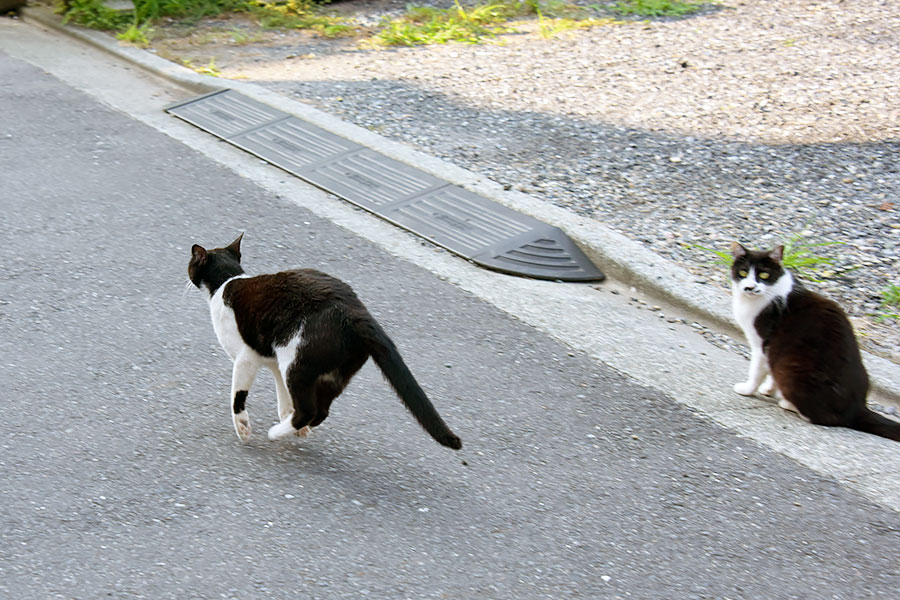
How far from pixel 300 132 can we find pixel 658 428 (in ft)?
12.9

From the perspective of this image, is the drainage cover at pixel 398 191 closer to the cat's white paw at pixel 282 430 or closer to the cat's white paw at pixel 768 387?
the cat's white paw at pixel 768 387

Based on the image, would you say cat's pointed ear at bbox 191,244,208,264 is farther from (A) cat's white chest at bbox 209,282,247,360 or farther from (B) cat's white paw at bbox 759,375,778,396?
(B) cat's white paw at bbox 759,375,778,396

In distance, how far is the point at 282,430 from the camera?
348 centimetres

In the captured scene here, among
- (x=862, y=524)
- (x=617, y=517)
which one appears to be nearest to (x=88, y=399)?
(x=617, y=517)

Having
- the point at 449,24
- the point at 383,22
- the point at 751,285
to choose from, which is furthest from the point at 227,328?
the point at 383,22

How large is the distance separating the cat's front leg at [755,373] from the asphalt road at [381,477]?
33 centimetres

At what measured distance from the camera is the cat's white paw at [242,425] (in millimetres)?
3518

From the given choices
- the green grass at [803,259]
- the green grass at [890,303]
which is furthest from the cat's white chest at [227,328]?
the green grass at [890,303]

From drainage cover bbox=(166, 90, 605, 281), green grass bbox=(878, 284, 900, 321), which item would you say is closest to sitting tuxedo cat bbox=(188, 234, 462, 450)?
drainage cover bbox=(166, 90, 605, 281)

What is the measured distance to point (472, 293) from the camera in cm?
488

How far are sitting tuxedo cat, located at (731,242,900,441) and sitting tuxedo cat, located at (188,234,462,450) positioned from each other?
5.11 ft

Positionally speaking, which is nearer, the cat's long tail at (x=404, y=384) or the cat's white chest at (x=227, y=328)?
the cat's long tail at (x=404, y=384)

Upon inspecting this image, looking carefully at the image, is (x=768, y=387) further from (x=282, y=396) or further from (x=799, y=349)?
(x=282, y=396)

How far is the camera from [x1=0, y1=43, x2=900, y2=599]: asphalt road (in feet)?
9.52
